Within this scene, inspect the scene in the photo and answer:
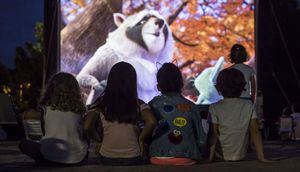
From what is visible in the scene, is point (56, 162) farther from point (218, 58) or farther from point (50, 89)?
point (218, 58)

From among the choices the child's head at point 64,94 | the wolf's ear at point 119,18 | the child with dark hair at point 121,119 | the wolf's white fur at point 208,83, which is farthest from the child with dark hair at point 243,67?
the wolf's ear at point 119,18

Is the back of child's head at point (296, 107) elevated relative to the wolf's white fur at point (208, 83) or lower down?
lower down

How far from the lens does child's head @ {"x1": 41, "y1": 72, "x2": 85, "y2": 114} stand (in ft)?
14.7

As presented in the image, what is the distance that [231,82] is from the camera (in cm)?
457

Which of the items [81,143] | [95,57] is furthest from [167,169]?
[95,57]

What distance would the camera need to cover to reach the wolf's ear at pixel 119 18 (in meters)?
11.6

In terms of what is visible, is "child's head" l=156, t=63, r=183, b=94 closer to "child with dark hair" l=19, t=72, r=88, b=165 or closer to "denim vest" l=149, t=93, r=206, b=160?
"denim vest" l=149, t=93, r=206, b=160

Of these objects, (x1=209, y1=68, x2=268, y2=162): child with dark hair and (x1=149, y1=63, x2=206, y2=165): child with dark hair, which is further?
(x1=209, y1=68, x2=268, y2=162): child with dark hair

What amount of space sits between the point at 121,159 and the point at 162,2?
7609mm

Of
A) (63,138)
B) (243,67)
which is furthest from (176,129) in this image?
(243,67)

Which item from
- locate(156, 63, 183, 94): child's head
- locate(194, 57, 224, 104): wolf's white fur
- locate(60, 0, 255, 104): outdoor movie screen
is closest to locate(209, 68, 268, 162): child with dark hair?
locate(156, 63, 183, 94): child's head

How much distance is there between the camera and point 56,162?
4457 mm

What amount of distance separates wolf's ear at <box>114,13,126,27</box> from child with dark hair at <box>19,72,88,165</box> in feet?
23.6

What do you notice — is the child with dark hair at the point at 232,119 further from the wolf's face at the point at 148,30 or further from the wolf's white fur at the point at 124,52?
the wolf's face at the point at 148,30
